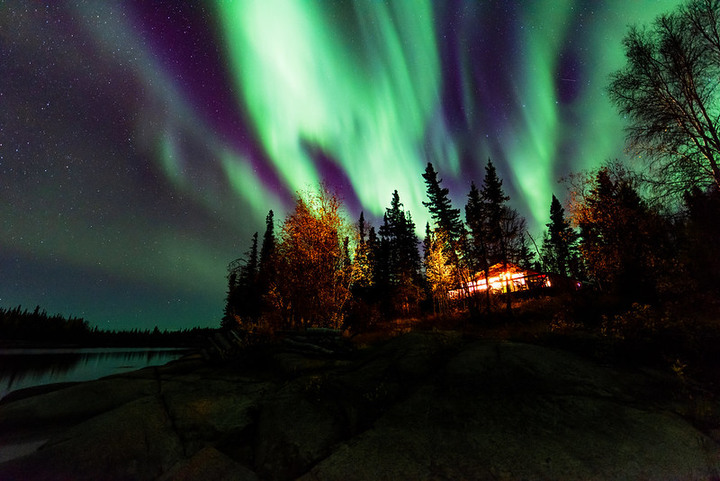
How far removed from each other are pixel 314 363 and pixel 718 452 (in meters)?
8.82

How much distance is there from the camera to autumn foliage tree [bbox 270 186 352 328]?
52.6ft

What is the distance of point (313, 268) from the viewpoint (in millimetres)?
16172

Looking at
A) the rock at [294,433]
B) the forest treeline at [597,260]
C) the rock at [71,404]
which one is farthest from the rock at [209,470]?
the forest treeline at [597,260]

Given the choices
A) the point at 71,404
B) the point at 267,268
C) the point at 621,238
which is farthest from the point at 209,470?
the point at 621,238

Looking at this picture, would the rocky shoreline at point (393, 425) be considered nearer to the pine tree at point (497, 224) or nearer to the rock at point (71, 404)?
the rock at point (71, 404)

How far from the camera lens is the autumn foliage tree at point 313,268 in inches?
631

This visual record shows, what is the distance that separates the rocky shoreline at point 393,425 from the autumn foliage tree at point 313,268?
734 cm

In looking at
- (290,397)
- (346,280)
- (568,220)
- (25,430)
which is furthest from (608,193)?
(25,430)

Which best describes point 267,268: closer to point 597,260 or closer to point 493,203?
point 597,260

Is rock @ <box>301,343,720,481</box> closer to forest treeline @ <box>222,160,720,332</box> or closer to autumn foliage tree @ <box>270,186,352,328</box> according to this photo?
forest treeline @ <box>222,160,720,332</box>

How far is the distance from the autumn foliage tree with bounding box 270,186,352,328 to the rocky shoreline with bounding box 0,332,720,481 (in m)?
7.34

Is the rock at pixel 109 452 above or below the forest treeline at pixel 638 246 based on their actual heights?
below

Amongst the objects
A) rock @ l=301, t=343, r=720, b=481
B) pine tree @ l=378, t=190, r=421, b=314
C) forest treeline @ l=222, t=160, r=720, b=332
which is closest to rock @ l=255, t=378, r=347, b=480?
rock @ l=301, t=343, r=720, b=481

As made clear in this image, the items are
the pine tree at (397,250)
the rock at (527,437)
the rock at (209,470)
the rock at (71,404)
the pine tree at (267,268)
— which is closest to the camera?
the rock at (527,437)
